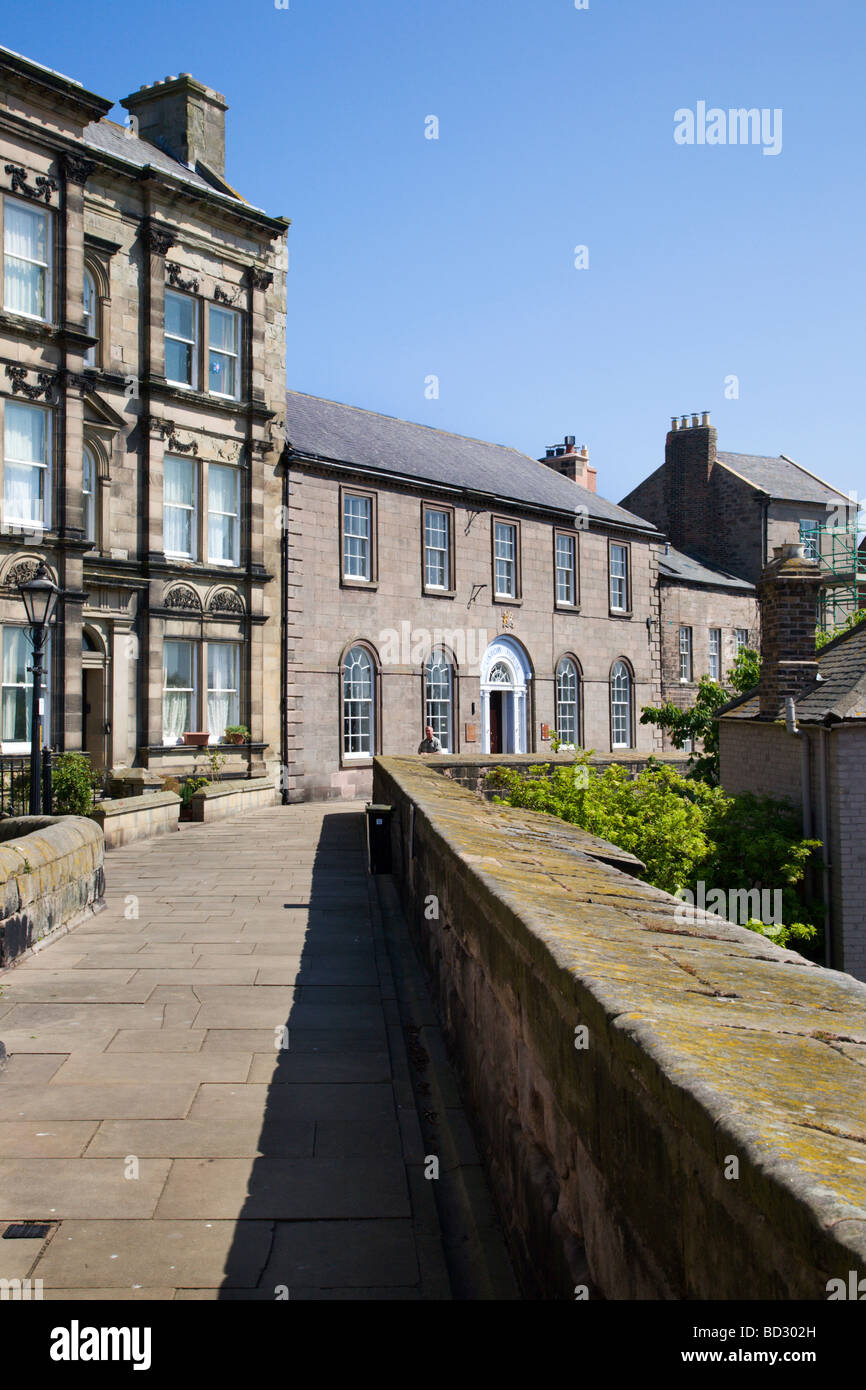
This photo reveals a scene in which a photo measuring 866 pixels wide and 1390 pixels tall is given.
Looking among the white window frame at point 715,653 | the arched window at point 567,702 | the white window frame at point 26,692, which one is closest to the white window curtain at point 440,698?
the arched window at point 567,702

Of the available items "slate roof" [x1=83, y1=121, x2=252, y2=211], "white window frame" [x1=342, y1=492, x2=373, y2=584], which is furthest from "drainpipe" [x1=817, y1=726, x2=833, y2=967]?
"slate roof" [x1=83, y1=121, x2=252, y2=211]

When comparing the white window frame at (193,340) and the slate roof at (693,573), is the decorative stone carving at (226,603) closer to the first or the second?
the white window frame at (193,340)

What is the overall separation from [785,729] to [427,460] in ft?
53.6

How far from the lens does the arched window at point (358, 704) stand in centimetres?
2702

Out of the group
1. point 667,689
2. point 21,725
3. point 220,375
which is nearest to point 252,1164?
point 21,725

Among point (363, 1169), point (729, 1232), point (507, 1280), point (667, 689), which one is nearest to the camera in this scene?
point (729, 1232)

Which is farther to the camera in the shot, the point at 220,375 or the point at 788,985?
the point at 220,375

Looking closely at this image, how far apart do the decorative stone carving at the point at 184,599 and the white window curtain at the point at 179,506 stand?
2.78ft

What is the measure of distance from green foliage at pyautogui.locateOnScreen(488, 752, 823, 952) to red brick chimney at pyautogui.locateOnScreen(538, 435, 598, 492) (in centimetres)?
2389

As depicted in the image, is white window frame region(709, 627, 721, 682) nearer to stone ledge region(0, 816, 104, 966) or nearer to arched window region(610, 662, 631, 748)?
arched window region(610, 662, 631, 748)

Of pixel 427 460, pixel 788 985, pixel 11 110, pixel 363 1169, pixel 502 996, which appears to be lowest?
pixel 363 1169

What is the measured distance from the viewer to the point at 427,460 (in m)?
30.9
